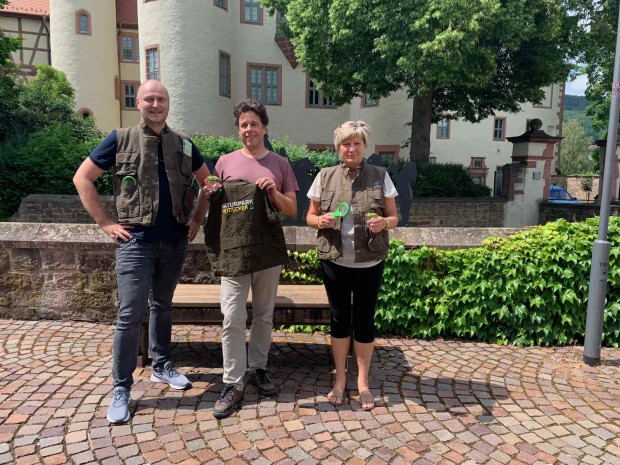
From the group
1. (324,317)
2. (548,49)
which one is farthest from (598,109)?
(324,317)

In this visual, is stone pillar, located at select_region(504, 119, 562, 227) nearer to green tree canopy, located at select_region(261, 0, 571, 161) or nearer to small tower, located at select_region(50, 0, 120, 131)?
green tree canopy, located at select_region(261, 0, 571, 161)

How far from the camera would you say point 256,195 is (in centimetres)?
309

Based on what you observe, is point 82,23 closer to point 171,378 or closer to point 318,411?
point 171,378

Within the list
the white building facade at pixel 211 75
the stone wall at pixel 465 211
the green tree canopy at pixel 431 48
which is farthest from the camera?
the white building facade at pixel 211 75

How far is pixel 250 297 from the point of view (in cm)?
381

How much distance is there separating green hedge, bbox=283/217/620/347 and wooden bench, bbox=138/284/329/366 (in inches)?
39.2

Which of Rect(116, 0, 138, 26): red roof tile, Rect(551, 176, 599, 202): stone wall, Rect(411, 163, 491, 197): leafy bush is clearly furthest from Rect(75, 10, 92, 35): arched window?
Rect(551, 176, 599, 202): stone wall

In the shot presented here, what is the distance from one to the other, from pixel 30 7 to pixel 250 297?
3051 centimetres

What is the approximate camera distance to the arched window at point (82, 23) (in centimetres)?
2375

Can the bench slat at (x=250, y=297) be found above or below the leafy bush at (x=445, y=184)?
below

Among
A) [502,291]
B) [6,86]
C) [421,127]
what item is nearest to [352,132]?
[502,291]

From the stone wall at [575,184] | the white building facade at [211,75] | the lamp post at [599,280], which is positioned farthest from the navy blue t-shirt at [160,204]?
the stone wall at [575,184]

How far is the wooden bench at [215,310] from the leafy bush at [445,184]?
1080 centimetres

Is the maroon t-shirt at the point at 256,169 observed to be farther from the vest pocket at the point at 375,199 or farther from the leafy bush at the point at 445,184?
the leafy bush at the point at 445,184
